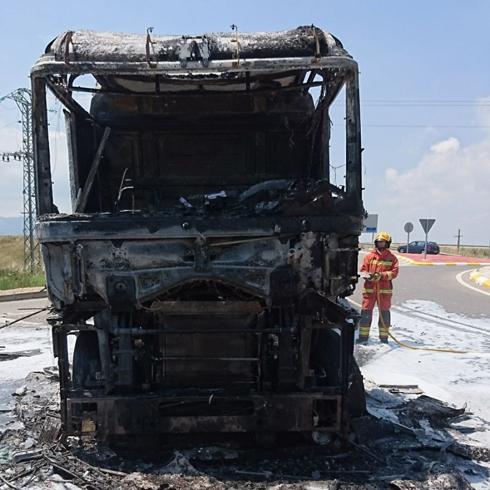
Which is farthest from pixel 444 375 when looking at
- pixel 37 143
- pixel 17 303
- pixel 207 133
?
pixel 17 303

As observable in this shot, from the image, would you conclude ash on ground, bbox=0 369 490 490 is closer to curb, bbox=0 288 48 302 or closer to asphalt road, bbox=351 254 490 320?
asphalt road, bbox=351 254 490 320

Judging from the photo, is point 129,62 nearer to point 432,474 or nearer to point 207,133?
point 207,133

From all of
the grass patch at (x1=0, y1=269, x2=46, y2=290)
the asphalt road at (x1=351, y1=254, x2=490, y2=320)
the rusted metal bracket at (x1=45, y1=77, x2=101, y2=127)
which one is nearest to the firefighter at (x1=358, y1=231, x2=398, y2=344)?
the asphalt road at (x1=351, y1=254, x2=490, y2=320)

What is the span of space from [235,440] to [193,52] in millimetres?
2642

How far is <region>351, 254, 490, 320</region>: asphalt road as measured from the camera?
11922mm

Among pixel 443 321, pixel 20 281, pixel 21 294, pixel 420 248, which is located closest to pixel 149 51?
pixel 443 321

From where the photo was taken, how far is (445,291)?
14852 millimetres

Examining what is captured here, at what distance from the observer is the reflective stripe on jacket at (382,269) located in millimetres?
8719

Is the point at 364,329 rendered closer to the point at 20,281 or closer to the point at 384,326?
the point at 384,326

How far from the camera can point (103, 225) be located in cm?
359

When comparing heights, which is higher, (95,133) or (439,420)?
(95,133)

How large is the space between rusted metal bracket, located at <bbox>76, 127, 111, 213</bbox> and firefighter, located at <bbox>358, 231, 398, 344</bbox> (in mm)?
4936

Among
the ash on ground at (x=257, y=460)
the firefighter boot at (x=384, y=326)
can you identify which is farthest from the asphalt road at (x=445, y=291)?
the ash on ground at (x=257, y=460)

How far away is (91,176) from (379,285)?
5.16 metres
